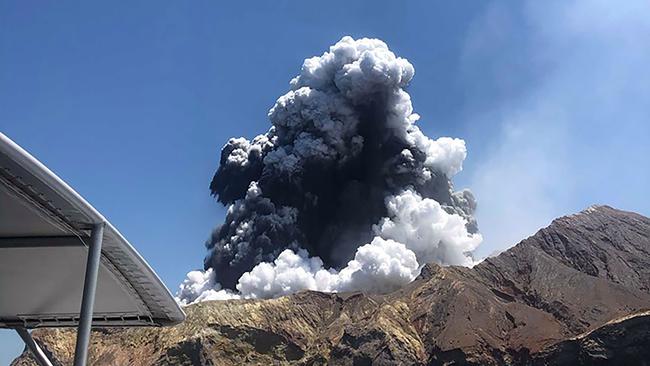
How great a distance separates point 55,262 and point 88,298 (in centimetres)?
565

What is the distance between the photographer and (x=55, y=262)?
23.0 meters

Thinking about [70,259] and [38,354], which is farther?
[38,354]

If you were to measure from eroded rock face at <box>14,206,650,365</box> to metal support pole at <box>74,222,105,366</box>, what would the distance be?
11367 cm

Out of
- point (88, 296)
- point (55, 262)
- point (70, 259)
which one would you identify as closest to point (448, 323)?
point (55, 262)

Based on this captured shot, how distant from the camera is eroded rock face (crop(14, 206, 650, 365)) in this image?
12562 cm

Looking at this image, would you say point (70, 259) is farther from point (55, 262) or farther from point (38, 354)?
point (38, 354)

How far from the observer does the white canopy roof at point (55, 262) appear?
17.5 metres

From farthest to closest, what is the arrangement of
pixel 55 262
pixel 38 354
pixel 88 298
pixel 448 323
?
pixel 448 323
pixel 38 354
pixel 55 262
pixel 88 298

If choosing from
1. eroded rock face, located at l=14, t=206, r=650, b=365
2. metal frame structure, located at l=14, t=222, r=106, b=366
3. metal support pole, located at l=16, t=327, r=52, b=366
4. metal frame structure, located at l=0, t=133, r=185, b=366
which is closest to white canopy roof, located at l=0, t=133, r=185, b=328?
metal frame structure, located at l=0, t=133, r=185, b=366

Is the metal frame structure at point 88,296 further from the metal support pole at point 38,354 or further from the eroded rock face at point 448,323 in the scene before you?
the eroded rock face at point 448,323

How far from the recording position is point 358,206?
174m

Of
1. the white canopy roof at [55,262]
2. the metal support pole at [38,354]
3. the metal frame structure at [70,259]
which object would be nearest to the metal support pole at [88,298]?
the metal frame structure at [70,259]

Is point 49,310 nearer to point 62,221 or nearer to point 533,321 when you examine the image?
point 62,221

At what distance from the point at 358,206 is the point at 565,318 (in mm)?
59031
